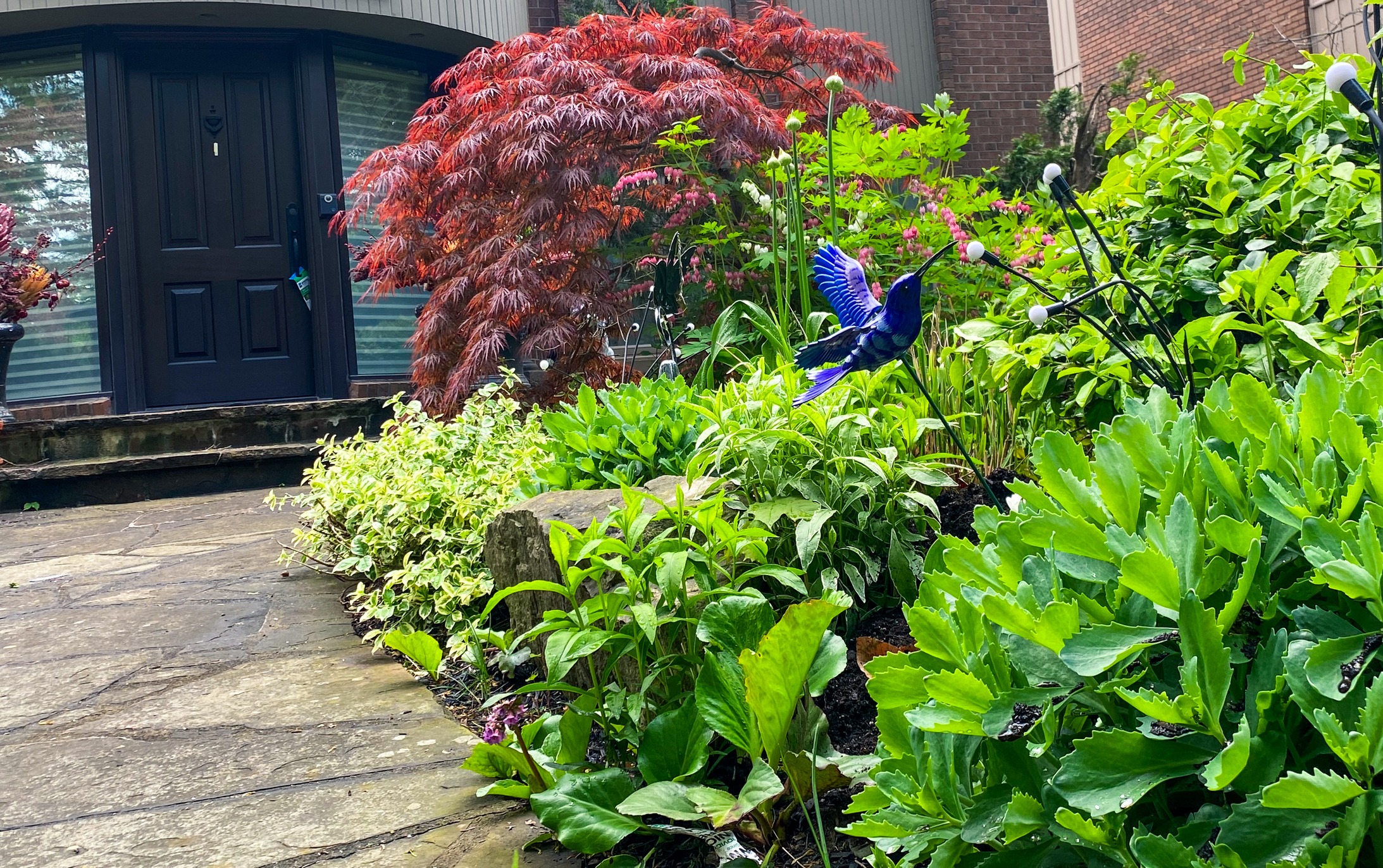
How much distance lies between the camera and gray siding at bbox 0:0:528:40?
608 cm

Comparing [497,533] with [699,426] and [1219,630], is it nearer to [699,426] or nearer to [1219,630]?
[699,426]

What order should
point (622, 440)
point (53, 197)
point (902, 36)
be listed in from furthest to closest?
1. point (902, 36)
2. point (53, 197)
3. point (622, 440)

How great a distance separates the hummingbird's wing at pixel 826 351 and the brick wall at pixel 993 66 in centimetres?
896

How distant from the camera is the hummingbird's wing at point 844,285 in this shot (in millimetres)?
1406

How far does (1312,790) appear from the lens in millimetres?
498

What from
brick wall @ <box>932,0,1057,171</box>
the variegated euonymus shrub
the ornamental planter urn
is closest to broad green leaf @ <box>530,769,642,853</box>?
the variegated euonymus shrub

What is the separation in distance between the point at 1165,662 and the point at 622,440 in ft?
5.70

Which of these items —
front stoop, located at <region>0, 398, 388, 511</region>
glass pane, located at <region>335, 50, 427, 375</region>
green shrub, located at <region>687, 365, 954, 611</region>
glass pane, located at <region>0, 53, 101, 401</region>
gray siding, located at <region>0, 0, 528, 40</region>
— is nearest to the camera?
green shrub, located at <region>687, 365, 954, 611</region>

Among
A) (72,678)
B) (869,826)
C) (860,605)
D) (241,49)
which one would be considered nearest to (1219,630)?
(869,826)

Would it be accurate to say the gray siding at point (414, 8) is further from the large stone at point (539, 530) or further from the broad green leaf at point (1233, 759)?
the broad green leaf at point (1233, 759)

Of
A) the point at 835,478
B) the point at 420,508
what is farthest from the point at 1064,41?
the point at 835,478

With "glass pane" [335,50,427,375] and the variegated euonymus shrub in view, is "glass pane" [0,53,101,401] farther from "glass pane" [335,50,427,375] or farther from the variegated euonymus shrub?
the variegated euonymus shrub

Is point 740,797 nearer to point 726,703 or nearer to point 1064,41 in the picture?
point 726,703

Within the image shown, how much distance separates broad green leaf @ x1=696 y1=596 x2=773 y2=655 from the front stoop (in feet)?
15.8
